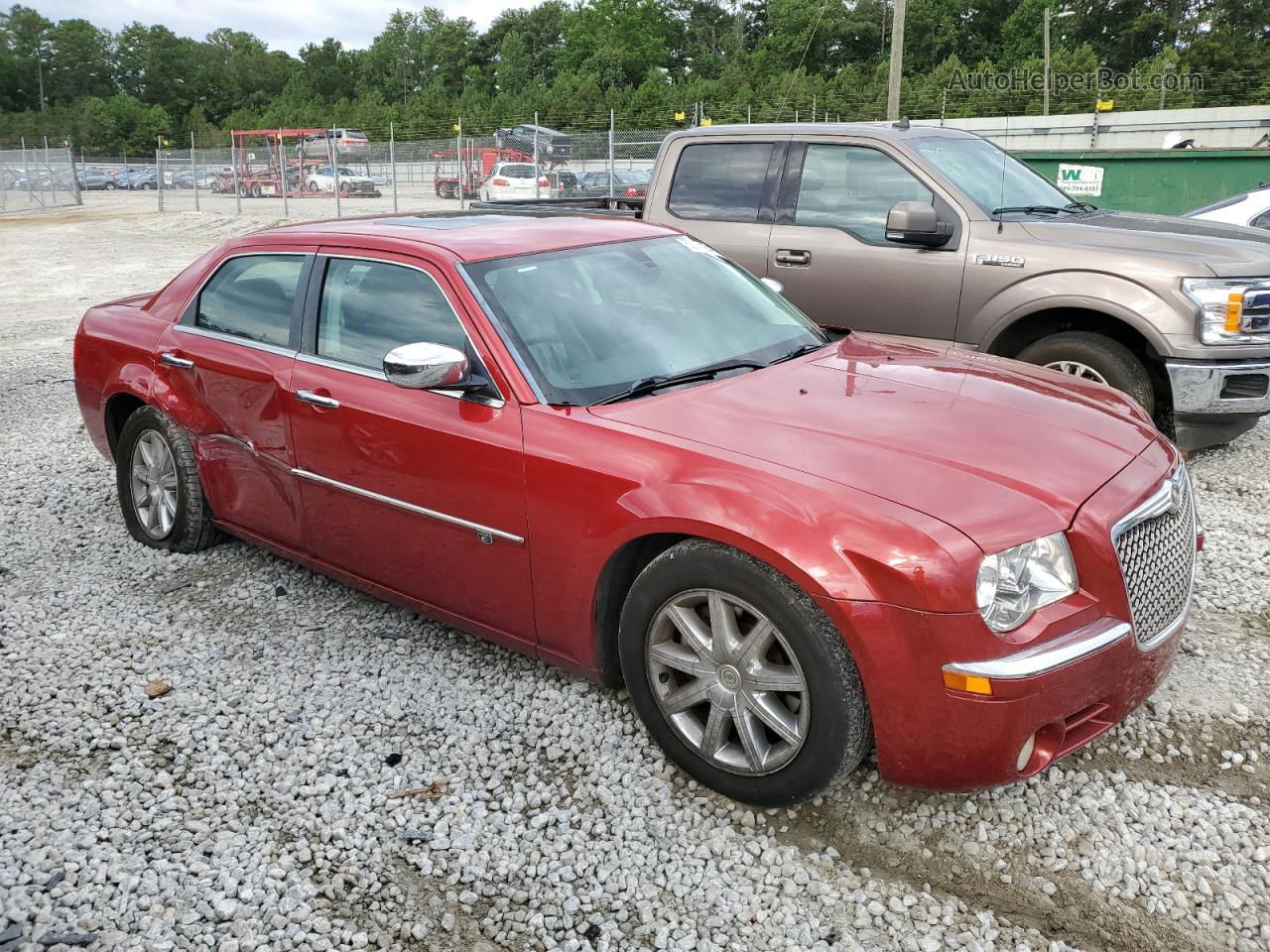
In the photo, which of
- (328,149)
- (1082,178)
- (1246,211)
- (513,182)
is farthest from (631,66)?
(1246,211)

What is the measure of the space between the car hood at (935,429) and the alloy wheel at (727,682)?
1.56 feet

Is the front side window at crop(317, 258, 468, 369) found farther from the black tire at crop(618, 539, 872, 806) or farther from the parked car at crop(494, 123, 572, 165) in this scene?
the parked car at crop(494, 123, 572, 165)

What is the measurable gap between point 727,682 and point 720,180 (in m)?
4.90

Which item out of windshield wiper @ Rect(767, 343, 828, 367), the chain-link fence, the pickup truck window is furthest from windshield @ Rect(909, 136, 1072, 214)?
the chain-link fence

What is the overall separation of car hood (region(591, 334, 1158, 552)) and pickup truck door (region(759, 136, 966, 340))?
2482 millimetres

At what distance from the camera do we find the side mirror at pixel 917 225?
5.99 metres

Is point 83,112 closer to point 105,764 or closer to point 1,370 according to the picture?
point 1,370

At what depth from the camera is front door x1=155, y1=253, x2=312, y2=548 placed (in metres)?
4.26

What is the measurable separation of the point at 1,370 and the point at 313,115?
3074 inches

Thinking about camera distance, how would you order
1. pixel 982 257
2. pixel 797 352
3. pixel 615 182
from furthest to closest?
pixel 615 182 → pixel 982 257 → pixel 797 352

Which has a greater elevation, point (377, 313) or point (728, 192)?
point (728, 192)

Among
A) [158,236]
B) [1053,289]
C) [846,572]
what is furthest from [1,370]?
[158,236]

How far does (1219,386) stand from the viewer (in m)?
5.64

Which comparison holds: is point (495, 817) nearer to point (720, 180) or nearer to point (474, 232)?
point (474, 232)
